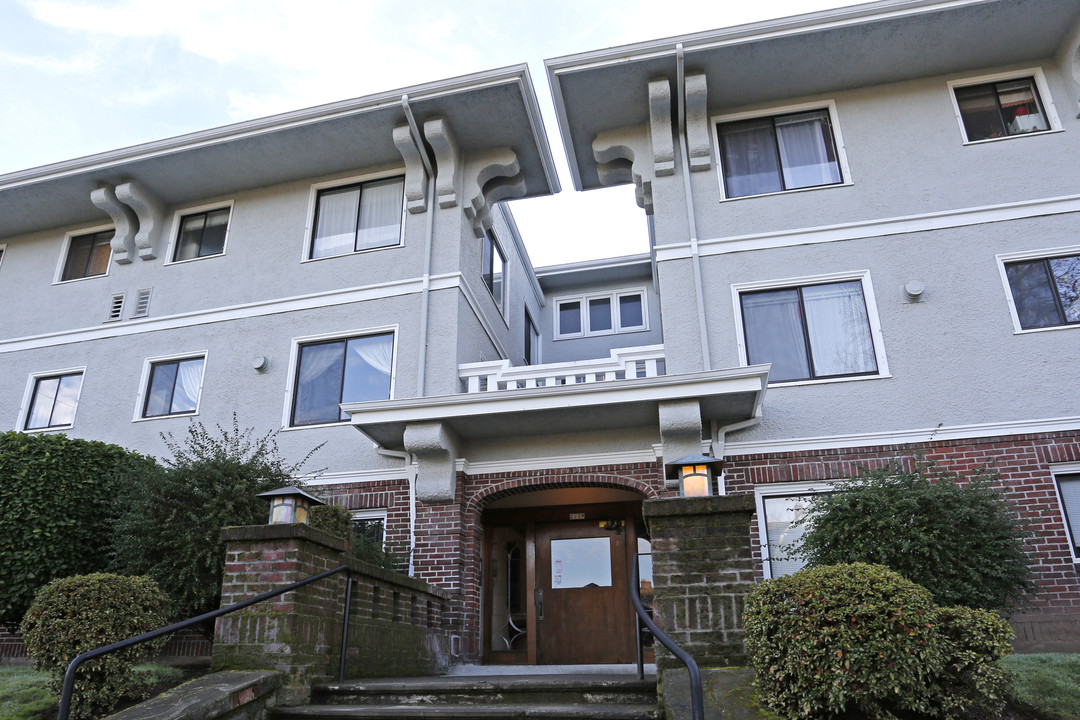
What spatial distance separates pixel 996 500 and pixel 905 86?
622cm

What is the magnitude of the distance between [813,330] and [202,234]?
970 centimetres

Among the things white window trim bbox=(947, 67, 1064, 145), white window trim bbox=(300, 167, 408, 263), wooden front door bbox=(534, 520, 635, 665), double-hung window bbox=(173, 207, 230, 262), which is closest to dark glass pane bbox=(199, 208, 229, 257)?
double-hung window bbox=(173, 207, 230, 262)

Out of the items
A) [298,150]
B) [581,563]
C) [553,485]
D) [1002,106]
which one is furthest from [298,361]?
[1002,106]

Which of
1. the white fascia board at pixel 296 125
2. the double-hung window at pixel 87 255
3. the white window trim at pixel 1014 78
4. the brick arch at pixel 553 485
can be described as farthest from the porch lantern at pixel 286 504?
the white window trim at pixel 1014 78

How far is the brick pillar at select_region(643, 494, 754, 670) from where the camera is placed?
192 inches

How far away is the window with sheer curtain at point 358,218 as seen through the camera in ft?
40.1

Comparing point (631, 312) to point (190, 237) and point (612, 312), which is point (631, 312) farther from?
point (190, 237)

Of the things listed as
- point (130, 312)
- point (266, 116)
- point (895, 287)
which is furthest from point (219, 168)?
point (895, 287)

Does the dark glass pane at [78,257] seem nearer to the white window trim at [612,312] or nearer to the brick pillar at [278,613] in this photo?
the white window trim at [612,312]

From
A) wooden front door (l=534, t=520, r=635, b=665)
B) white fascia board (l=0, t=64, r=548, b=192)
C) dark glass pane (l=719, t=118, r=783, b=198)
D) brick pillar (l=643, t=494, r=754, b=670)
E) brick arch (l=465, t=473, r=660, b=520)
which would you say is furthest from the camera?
white fascia board (l=0, t=64, r=548, b=192)

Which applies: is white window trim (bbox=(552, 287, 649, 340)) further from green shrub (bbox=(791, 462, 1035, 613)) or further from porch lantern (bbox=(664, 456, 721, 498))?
porch lantern (bbox=(664, 456, 721, 498))

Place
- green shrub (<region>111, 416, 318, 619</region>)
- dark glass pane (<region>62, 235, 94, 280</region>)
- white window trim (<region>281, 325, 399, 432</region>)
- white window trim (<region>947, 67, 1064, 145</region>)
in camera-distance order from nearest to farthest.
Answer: green shrub (<region>111, 416, 318, 619</region>) → white window trim (<region>947, 67, 1064, 145</region>) → white window trim (<region>281, 325, 399, 432</region>) → dark glass pane (<region>62, 235, 94, 280</region>)

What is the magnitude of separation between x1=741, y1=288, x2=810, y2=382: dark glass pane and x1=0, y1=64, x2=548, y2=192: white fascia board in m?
4.19

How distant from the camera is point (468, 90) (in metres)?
11.2
